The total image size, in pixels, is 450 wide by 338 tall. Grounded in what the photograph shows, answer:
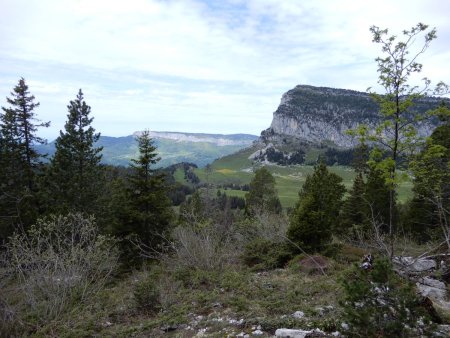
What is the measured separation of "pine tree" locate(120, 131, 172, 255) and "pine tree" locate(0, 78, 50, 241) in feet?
25.2

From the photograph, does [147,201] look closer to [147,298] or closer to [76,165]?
[76,165]

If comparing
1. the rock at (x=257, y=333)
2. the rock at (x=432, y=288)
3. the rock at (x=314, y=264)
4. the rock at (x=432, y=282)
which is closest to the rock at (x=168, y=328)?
the rock at (x=257, y=333)

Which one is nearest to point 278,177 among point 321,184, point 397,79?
point 321,184

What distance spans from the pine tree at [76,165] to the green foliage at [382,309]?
23.7 meters

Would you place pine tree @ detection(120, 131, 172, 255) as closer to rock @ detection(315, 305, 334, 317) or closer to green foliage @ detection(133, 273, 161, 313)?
green foliage @ detection(133, 273, 161, 313)

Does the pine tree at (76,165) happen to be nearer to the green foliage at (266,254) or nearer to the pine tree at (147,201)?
the pine tree at (147,201)

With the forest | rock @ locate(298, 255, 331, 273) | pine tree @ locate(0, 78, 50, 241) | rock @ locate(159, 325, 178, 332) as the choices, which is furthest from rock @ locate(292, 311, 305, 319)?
pine tree @ locate(0, 78, 50, 241)

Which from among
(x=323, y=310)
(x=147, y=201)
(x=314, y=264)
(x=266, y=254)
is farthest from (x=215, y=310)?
(x=147, y=201)

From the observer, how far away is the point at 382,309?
13.3 feet

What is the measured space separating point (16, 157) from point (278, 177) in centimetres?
14739

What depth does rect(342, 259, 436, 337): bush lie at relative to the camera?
3875 millimetres

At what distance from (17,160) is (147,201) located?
34.9ft

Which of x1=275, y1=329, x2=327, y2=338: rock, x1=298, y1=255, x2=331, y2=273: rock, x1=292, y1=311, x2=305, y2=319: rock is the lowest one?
x1=298, y1=255, x2=331, y2=273: rock

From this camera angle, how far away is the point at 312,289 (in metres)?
9.36
